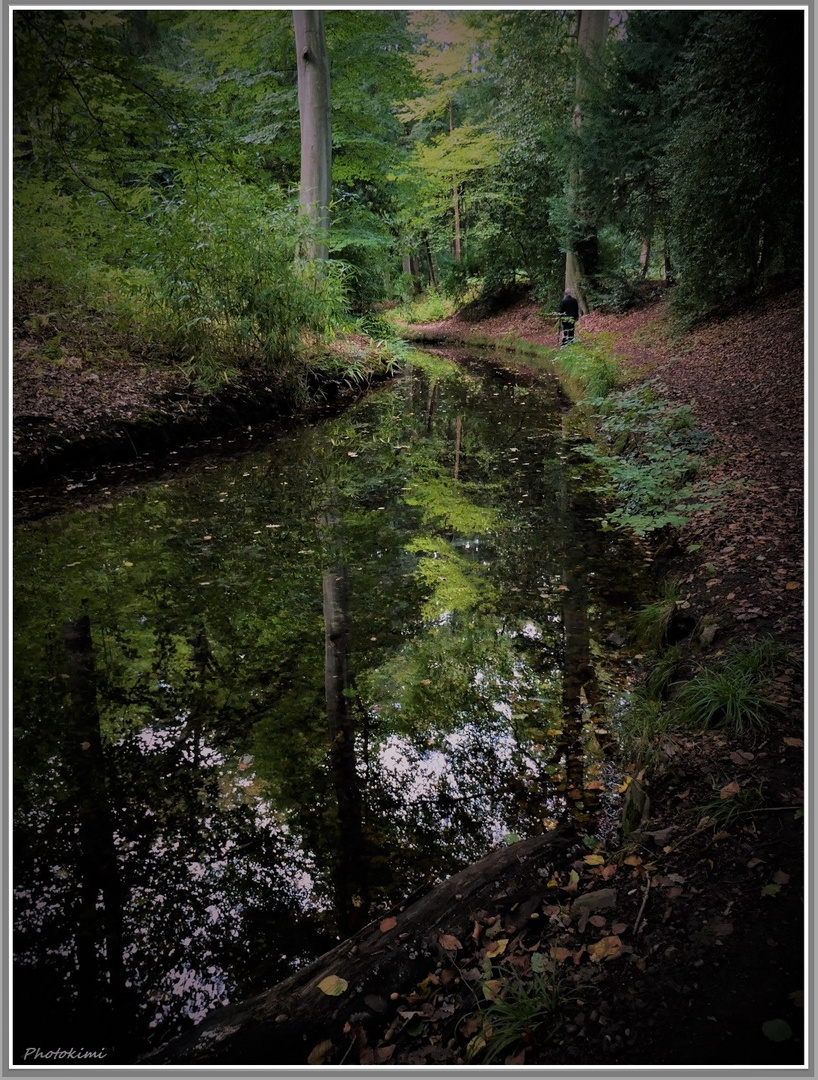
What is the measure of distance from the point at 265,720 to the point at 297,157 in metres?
16.4

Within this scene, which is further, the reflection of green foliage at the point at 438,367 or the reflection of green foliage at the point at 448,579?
the reflection of green foliage at the point at 438,367

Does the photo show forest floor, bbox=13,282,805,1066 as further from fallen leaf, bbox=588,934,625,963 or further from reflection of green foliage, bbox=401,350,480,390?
reflection of green foliage, bbox=401,350,480,390

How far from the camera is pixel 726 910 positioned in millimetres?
1833

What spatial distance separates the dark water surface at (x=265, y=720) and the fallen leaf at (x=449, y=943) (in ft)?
1.27

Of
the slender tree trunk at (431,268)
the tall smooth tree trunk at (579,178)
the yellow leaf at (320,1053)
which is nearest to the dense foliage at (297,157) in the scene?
the tall smooth tree trunk at (579,178)

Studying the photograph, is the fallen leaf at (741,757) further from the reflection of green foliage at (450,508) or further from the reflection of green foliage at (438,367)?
the reflection of green foliage at (438,367)

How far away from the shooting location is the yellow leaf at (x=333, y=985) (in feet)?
6.28

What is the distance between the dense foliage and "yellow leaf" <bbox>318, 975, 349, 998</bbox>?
488 centimetres

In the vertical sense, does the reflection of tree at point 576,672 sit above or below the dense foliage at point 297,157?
below

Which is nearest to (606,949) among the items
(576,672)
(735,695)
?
(735,695)

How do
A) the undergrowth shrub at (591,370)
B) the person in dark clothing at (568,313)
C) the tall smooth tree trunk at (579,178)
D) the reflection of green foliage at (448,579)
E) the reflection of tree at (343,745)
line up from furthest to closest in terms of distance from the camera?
the person in dark clothing at (568,313)
the tall smooth tree trunk at (579,178)
the undergrowth shrub at (591,370)
the reflection of green foliage at (448,579)
the reflection of tree at (343,745)

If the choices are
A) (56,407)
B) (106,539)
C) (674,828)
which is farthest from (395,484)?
(674,828)

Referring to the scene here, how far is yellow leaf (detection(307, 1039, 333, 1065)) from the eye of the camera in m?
1.76

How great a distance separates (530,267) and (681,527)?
19.1 metres
